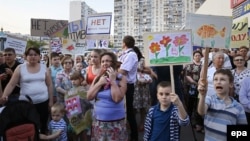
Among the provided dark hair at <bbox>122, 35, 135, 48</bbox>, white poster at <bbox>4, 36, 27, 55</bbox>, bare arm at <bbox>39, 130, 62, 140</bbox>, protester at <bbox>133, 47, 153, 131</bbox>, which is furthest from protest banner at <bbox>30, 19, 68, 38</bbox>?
bare arm at <bbox>39, 130, 62, 140</bbox>

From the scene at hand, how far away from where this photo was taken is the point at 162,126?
3.62 meters

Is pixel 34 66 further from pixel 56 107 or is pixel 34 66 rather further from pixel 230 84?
pixel 230 84

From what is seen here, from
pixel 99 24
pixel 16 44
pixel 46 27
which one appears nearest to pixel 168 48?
pixel 16 44

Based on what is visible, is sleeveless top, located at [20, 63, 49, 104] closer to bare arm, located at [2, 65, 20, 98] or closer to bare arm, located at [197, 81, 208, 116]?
bare arm, located at [2, 65, 20, 98]

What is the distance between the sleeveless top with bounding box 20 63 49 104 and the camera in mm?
4945

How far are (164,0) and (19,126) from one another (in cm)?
6573

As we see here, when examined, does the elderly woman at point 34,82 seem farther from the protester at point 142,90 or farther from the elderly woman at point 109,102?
the protester at point 142,90

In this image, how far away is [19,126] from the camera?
13.1 ft

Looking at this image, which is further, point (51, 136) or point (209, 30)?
point (51, 136)

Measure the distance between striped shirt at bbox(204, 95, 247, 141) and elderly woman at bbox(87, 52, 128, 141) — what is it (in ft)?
3.84

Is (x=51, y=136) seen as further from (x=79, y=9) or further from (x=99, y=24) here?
(x=79, y=9)

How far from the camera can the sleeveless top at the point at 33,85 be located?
16.2 feet

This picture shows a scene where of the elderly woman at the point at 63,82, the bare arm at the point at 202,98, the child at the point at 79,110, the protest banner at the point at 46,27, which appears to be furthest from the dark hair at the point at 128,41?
the protest banner at the point at 46,27

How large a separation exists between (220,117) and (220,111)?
6cm
